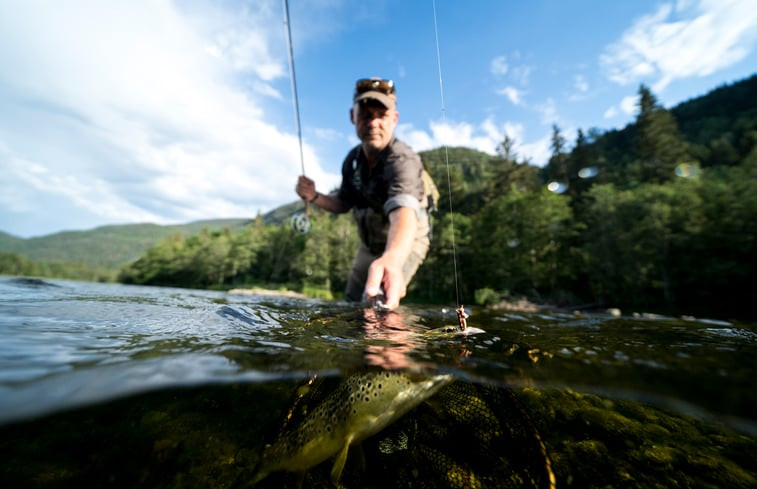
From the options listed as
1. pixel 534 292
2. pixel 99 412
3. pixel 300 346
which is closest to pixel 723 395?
pixel 300 346

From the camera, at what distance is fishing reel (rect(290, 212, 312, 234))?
20.8ft

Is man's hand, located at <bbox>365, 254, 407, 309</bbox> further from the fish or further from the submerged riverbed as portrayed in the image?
the fish

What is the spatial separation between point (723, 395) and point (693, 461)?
0.54 m

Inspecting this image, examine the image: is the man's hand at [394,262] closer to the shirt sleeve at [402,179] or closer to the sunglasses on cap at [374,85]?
the shirt sleeve at [402,179]

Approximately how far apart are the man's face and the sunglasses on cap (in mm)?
273

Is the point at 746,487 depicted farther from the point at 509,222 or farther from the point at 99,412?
the point at 509,222

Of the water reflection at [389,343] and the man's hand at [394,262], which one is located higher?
the man's hand at [394,262]

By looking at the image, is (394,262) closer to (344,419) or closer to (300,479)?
(344,419)

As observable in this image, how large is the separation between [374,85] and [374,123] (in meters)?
0.63

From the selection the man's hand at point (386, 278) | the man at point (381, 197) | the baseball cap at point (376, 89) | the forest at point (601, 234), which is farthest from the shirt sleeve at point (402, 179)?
the forest at point (601, 234)

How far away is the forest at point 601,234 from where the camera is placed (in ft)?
78.0

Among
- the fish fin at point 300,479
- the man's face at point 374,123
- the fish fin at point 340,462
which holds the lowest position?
the fish fin at point 300,479

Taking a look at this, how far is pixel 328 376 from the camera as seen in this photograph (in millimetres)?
1999

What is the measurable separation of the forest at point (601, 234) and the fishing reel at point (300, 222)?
1316 mm
